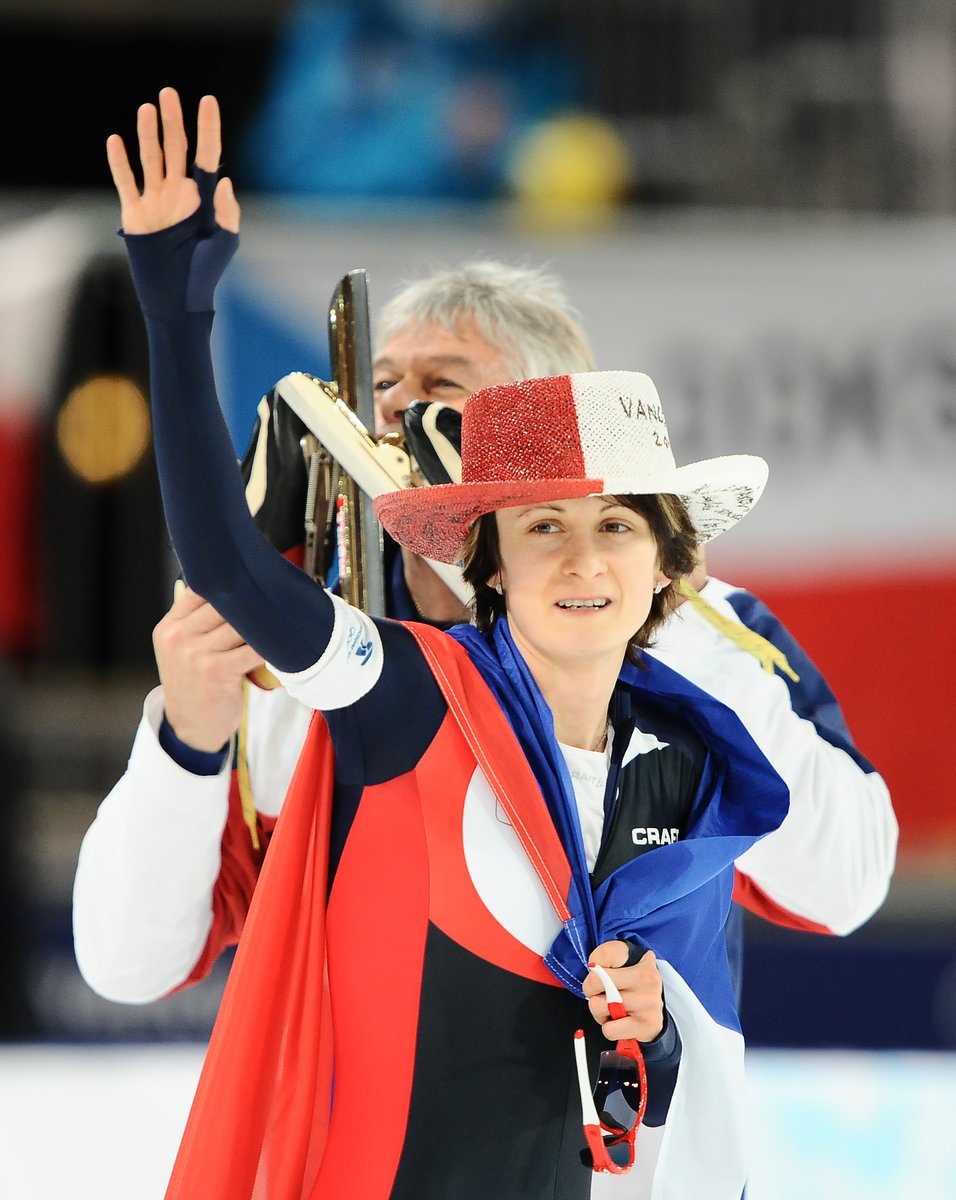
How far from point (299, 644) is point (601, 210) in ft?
13.5

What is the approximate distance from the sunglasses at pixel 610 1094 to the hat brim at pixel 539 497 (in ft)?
1.27

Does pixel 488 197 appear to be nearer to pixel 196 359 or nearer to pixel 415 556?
pixel 415 556

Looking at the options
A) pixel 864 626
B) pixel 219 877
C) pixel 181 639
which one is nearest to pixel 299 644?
pixel 181 639

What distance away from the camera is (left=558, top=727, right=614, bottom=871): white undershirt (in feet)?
4.77

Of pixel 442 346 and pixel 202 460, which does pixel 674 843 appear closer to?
pixel 202 460

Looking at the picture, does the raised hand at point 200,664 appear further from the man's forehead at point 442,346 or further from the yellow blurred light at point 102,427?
the yellow blurred light at point 102,427

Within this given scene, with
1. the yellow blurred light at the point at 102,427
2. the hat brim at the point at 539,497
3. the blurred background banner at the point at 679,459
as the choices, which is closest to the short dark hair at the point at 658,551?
the hat brim at the point at 539,497

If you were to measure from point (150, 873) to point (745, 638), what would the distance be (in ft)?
2.14

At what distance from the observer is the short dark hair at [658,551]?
1.46m

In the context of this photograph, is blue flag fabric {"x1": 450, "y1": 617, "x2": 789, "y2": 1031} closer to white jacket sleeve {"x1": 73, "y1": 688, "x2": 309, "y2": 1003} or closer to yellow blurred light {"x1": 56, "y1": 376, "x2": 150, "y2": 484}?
white jacket sleeve {"x1": 73, "y1": 688, "x2": 309, "y2": 1003}

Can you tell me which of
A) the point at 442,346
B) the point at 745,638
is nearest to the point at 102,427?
the point at 442,346

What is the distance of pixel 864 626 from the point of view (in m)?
4.23

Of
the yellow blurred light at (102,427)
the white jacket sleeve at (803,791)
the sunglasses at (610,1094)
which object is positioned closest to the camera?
the sunglasses at (610,1094)

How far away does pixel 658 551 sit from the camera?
59.0 inches
